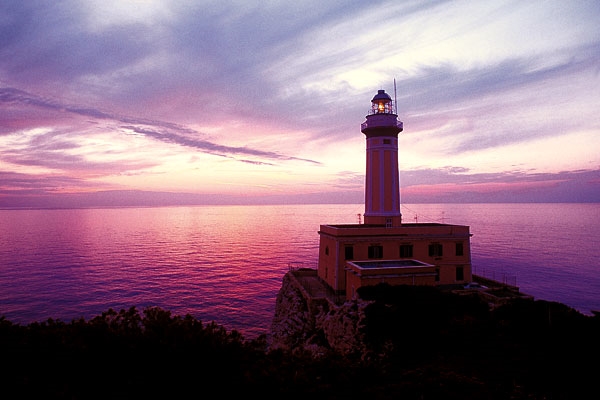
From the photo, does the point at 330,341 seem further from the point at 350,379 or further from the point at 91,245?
the point at 91,245

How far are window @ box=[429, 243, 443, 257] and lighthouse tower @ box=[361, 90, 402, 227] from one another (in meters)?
4.64

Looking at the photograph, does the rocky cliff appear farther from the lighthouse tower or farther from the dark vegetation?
the lighthouse tower

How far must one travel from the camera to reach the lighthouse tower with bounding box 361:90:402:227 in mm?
36000

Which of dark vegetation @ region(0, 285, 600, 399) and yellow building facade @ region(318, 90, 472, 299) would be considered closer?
dark vegetation @ region(0, 285, 600, 399)

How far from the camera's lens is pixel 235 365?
10.2 metres

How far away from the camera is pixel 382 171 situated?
36125 mm

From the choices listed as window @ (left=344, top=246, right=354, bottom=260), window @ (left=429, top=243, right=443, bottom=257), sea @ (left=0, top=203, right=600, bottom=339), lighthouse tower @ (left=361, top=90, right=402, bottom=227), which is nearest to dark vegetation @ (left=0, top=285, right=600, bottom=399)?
window @ (left=344, top=246, right=354, bottom=260)

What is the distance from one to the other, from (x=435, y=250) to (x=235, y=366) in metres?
26.6

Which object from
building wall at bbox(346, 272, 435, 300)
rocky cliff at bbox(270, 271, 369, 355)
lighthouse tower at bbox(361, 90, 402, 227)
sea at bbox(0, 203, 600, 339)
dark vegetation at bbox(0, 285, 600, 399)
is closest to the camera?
dark vegetation at bbox(0, 285, 600, 399)

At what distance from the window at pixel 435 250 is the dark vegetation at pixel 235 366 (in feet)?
54.1

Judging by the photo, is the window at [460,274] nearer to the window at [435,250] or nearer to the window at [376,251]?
the window at [435,250]

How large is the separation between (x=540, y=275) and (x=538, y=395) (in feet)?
212

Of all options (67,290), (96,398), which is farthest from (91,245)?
(96,398)

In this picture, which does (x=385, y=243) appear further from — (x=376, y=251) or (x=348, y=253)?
(x=348, y=253)
